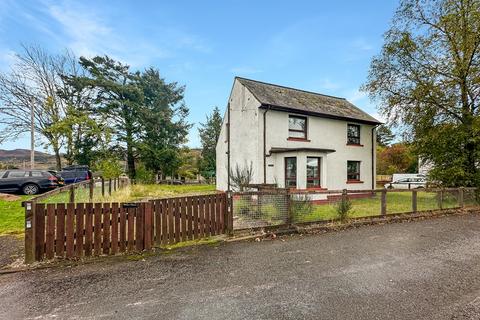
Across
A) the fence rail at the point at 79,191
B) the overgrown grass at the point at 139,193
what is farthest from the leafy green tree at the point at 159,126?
the fence rail at the point at 79,191

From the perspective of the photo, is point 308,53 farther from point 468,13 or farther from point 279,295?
point 279,295

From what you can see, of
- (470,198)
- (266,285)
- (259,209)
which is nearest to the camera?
(266,285)

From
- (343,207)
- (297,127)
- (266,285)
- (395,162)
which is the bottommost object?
(266,285)

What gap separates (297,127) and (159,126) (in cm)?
2251

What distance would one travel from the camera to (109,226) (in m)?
5.31

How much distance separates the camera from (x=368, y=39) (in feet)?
55.9

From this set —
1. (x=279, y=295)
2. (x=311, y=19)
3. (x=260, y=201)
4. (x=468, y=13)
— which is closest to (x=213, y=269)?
(x=279, y=295)

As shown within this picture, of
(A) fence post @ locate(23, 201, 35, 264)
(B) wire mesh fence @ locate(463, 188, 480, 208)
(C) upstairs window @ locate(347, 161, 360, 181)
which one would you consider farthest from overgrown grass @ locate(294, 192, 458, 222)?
(C) upstairs window @ locate(347, 161, 360, 181)

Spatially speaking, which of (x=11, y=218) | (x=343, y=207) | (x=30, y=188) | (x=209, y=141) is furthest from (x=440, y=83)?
(x=209, y=141)

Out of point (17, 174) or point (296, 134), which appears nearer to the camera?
point (17, 174)

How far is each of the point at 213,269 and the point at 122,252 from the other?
7.08 ft

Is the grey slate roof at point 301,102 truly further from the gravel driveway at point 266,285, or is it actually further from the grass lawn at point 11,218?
the grass lawn at point 11,218

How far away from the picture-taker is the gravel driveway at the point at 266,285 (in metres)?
3.26

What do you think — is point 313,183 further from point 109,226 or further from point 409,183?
point 409,183
